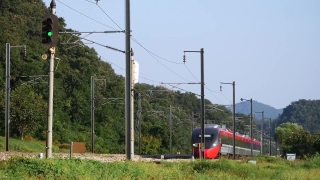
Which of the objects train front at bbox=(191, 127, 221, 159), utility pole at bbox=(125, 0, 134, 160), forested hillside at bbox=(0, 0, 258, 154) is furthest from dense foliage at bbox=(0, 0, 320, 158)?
utility pole at bbox=(125, 0, 134, 160)

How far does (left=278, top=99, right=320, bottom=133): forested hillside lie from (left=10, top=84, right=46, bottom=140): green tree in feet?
422

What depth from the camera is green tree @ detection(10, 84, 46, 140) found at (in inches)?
2276

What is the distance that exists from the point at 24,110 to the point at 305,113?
139096 millimetres

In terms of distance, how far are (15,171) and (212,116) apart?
103 metres

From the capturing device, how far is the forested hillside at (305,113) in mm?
181438

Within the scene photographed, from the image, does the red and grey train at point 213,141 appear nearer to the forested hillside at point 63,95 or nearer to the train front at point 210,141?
the train front at point 210,141

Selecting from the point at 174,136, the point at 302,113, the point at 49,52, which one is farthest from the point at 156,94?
the point at 49,52

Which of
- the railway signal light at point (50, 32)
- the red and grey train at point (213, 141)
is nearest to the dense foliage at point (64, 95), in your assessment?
the red and grey train at point (213, 141)

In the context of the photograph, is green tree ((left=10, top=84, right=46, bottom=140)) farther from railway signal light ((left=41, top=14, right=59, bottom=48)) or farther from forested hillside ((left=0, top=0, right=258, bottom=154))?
railway signal light ((left=41, top=14, right=59, bottom=48))

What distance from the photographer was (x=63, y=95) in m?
72.3

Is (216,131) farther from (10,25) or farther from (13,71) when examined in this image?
(10,25)

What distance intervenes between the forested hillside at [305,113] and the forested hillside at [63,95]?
9629 cm

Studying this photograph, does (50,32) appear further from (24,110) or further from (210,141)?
(24,110)

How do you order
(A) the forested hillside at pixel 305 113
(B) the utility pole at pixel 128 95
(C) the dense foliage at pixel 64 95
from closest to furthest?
(B) the utility pole at pixel 128 95 < (C) the dense foliage at pixel 64 95 < (A) the forested hillside at pixel 305 113
